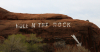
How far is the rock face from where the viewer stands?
1791 centimetres

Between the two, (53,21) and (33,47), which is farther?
(53,21)

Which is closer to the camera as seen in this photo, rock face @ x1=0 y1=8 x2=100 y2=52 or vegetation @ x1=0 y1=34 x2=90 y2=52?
vegetation @ x1=0 y1=34 x2=90 y2=52

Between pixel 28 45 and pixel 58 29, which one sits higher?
pixel 58 29

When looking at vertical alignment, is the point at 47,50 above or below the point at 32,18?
below

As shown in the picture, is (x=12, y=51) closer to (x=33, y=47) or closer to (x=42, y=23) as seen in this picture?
(x=33, y=47)

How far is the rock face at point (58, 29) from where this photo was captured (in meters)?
17.9

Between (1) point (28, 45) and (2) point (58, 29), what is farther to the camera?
(2) point (58, 29)

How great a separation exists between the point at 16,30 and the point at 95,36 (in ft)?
36.1

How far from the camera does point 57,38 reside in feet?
57.9

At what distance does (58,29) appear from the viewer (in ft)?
59.5

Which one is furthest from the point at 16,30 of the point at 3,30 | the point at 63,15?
the point at 63,15

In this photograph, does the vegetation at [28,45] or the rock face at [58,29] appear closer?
the vegetation at [28,45]

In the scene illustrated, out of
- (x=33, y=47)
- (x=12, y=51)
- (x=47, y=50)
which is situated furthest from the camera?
(x=47, y=50)

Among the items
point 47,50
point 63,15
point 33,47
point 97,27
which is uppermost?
point 63,15
